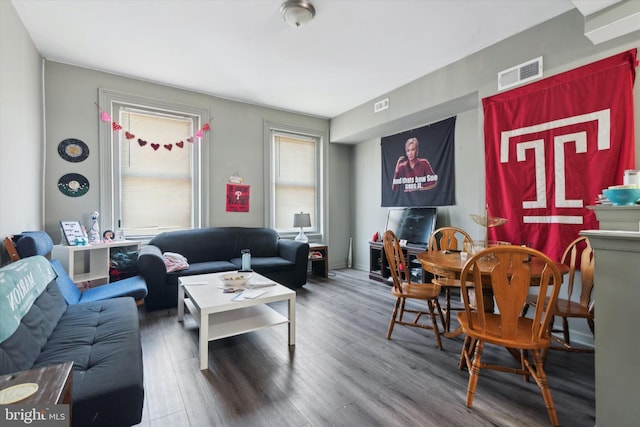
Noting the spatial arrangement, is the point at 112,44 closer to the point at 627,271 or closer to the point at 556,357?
the point at 627,271

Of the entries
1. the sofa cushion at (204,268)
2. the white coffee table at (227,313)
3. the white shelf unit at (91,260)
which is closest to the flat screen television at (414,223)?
the white coffee table at (227,313)

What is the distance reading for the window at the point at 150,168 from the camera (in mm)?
3672

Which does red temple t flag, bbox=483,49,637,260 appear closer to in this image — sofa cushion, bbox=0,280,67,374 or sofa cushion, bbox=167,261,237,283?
sofa cushion, bbox=167,261,237,283

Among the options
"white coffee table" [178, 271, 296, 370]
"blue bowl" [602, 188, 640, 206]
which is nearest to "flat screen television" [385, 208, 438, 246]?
"blue bowl" [602, 188, 640, 206]

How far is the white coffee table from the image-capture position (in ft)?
6.79

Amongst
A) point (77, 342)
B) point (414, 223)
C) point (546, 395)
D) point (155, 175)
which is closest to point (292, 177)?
point (155, 175)

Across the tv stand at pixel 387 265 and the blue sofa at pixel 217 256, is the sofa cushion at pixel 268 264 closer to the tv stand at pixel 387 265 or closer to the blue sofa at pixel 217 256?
the blue sofa at pixel 217 256

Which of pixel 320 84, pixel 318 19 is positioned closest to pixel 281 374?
pixel 318 19

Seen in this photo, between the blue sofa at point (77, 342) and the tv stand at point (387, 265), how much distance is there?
3244 mm

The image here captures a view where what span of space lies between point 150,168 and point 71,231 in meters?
1.23

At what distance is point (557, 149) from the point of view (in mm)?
2570

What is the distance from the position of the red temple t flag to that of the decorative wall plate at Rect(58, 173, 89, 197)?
15.2 feet

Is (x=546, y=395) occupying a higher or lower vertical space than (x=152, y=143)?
lower

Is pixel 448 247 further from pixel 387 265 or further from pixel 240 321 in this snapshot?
pixel 240 321
